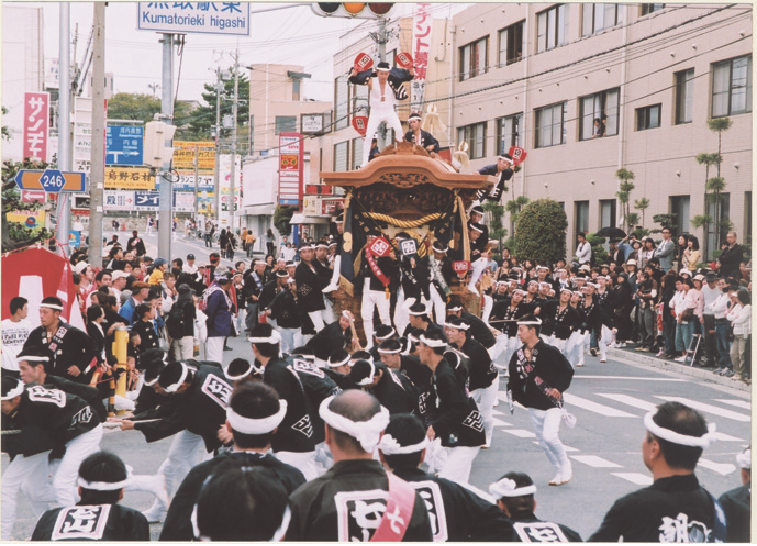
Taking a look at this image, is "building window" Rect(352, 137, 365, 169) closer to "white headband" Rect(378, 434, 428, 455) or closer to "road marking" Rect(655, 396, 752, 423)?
"road marking" Rect(655, 396, 752, 423)

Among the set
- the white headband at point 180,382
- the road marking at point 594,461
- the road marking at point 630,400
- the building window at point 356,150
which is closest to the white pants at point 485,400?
the road marking at point 594,461

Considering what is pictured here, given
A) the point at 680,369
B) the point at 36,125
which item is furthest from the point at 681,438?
the point at 36,125

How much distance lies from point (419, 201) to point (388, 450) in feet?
38.7

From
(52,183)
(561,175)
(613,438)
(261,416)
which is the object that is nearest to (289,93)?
(561,175)

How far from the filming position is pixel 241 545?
389cm

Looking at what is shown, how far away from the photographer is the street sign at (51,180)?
15.8 meters

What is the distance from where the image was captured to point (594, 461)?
10.7m

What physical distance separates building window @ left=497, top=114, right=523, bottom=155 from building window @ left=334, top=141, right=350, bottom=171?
14786mm

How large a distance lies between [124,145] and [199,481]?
23.8 m

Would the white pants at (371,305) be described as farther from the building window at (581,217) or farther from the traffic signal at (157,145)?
the building window at (581,217)

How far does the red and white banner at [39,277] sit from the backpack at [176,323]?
3522mm

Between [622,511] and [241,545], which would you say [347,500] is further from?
[622,511]

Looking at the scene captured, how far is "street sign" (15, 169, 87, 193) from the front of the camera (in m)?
15.8

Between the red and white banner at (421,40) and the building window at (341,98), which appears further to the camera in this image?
the building window at (341,98)
